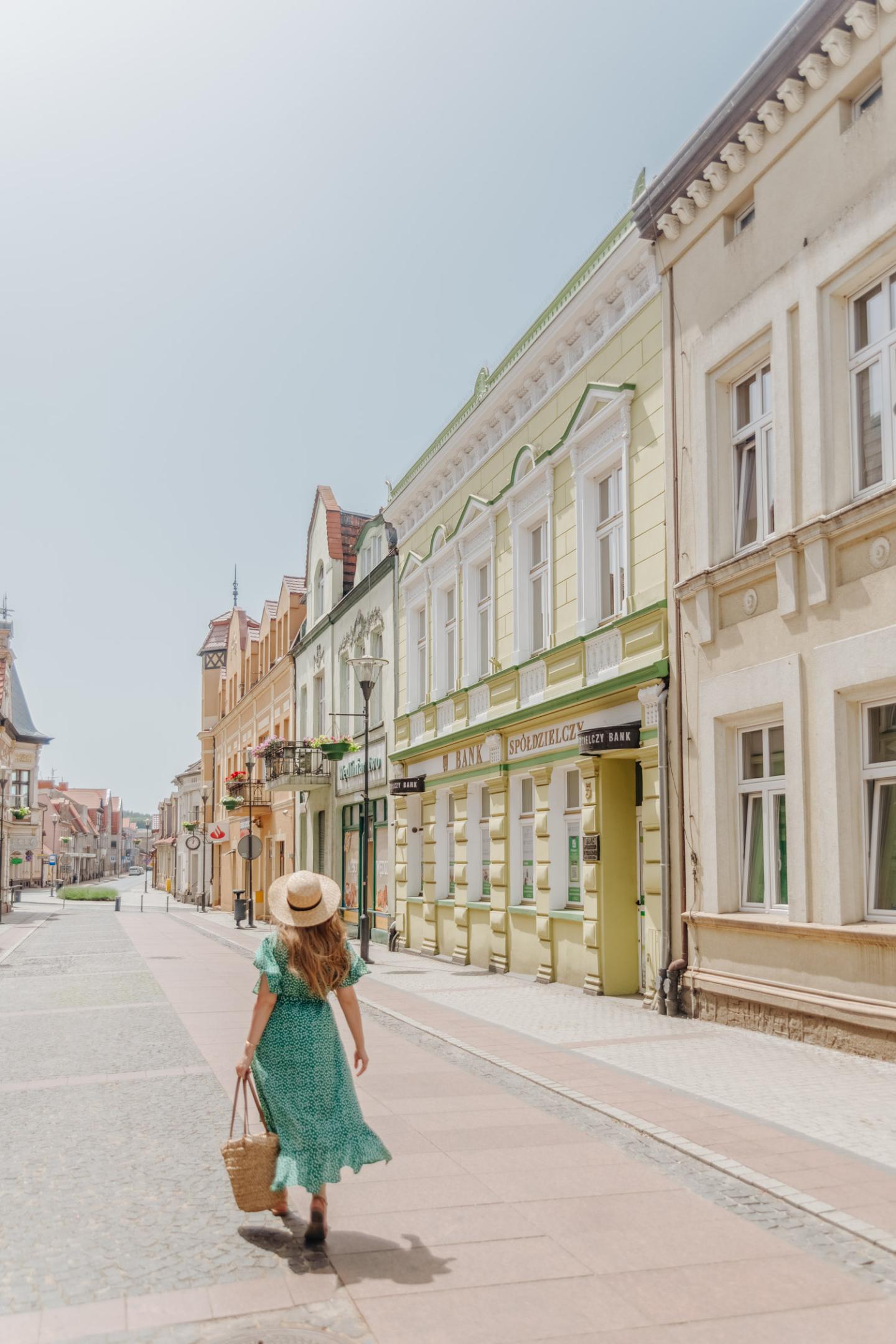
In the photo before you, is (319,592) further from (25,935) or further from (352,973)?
(352,973)

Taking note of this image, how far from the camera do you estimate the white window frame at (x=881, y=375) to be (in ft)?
33.7

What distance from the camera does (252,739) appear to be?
47562 mm

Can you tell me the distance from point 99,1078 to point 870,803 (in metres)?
6.64

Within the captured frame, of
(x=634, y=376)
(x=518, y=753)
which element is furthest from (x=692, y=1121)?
(x=518, y=753)

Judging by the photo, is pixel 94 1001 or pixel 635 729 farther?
pixel 94 1001

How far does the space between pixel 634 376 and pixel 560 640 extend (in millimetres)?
3742

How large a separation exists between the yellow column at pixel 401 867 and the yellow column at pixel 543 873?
290 inches

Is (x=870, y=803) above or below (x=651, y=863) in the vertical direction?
above

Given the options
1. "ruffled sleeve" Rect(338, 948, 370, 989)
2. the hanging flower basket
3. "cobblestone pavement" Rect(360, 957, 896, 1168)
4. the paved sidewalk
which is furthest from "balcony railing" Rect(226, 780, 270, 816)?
"ruffled sleeve" Rect(338, 948, 370, 989)

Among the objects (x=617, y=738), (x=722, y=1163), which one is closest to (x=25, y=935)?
(x=617, y=738)

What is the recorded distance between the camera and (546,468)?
684 inches

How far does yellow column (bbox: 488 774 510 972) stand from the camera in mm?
18703

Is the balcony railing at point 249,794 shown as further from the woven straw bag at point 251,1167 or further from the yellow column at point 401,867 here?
the woven straw bag at point 251,1167

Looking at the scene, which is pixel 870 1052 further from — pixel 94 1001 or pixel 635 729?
pixel 94 1001
